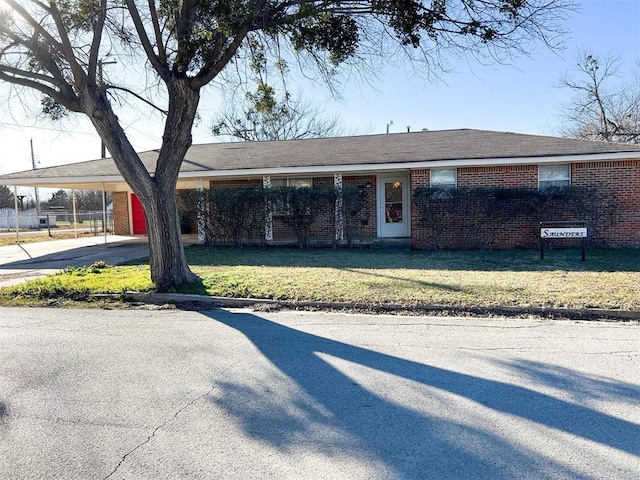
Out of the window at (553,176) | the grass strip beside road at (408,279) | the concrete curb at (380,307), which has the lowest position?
the concrete curb at (380,307)

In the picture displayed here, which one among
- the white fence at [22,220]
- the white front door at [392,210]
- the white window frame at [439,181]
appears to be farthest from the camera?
the white fence at [22,220]

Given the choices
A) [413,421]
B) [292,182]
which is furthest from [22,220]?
[413,421]

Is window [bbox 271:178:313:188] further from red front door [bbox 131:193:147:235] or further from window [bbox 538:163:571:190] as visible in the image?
red front door [bbox 131:193:147:235]

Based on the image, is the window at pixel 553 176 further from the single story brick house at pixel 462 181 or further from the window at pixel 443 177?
the window at pixel 443 177

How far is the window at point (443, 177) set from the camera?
1387 cm

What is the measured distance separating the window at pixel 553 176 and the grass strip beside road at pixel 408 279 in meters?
2.22

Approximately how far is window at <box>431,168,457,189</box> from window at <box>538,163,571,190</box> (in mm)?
2486

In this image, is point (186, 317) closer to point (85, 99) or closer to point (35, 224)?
→ point (85, 99)

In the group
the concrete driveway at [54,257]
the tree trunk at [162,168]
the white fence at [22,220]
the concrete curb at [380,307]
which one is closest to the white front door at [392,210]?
the concrete driveway at [54,257]

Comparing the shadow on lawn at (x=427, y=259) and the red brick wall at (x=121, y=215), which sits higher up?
the red brick wall at (x=121, y=215)

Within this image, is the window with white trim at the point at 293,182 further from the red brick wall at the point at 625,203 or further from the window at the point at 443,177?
the red brick wall at the point at 625,203

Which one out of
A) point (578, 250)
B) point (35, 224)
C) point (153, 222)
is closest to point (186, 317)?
point (153, 222)

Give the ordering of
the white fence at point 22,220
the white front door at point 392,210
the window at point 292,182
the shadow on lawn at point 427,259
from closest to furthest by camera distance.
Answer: the shadow on lawn at point 427,259 → the white front door at point 392,210 → the window at point 292,182 → the white fence at point 22,220

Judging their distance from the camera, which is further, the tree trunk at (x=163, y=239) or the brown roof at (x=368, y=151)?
the brown roof at (x=368, y=151)
